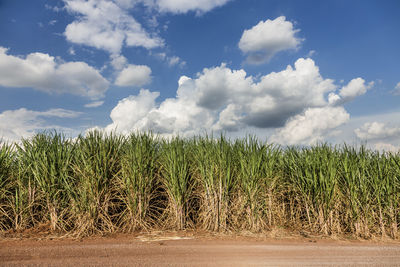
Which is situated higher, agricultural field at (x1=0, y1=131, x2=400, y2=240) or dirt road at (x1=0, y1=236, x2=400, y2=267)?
agricultural field at (x1=0, y1=131, x2=400, y2=240)

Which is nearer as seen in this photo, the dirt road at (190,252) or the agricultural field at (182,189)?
the dirt road at (190,252)

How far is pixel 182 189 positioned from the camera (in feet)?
23.3

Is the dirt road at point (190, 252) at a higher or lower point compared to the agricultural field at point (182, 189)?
lower

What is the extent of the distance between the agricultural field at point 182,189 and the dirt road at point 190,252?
80cm

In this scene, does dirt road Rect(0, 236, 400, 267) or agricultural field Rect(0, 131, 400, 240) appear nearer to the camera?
dirt road Rect(0, 236, 400, 267)

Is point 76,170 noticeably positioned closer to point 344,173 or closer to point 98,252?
point 98,252

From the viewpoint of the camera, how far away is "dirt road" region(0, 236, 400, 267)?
4.93 m

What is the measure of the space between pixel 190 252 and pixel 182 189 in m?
1.96

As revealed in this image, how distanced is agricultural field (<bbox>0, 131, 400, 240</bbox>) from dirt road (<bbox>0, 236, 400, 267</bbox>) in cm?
80

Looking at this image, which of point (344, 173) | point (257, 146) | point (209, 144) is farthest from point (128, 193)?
point (344, 173)

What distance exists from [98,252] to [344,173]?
6.21 metres

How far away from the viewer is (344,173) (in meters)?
7.67

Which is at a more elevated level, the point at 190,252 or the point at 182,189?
the point at 182,189

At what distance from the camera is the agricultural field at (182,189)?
23.0 feet
